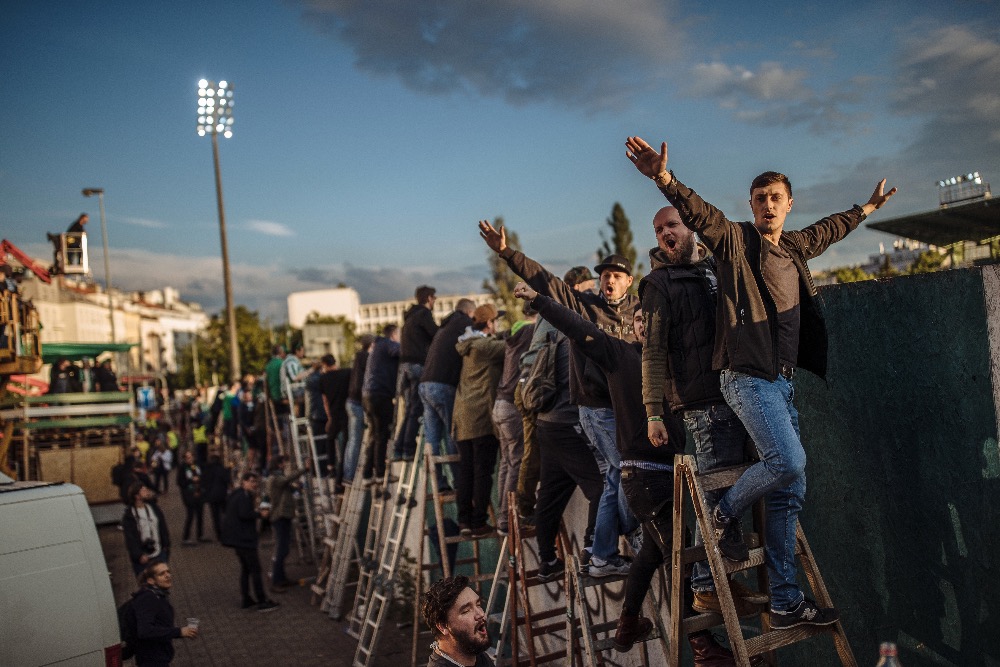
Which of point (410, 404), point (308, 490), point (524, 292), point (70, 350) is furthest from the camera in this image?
point (70, 350)

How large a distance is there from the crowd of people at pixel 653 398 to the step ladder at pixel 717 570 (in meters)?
0.08

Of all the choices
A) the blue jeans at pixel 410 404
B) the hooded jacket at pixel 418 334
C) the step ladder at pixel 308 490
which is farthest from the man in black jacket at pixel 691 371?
the step ladder at pixel 308 490

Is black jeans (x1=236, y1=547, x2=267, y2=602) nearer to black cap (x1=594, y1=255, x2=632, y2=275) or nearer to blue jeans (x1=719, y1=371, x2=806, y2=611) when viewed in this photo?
black cap (x1=594, y1=255, x2=632, y2=275)

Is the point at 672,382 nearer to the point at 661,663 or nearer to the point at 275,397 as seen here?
the point at 661,663

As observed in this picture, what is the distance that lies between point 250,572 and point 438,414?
5.87 meters

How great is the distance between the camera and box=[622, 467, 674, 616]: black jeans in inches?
181

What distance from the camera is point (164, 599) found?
25.6ft

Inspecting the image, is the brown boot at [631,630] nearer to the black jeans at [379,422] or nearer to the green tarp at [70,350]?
the black jeans at [379,422]

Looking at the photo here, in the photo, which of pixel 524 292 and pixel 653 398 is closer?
pixel 653 398

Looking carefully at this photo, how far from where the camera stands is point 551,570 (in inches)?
245

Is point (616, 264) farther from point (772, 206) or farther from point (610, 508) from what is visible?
point (772, 206)

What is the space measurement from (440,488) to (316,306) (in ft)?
406

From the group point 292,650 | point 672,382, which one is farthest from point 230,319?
point 672,382

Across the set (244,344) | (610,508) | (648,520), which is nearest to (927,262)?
(610,508)
